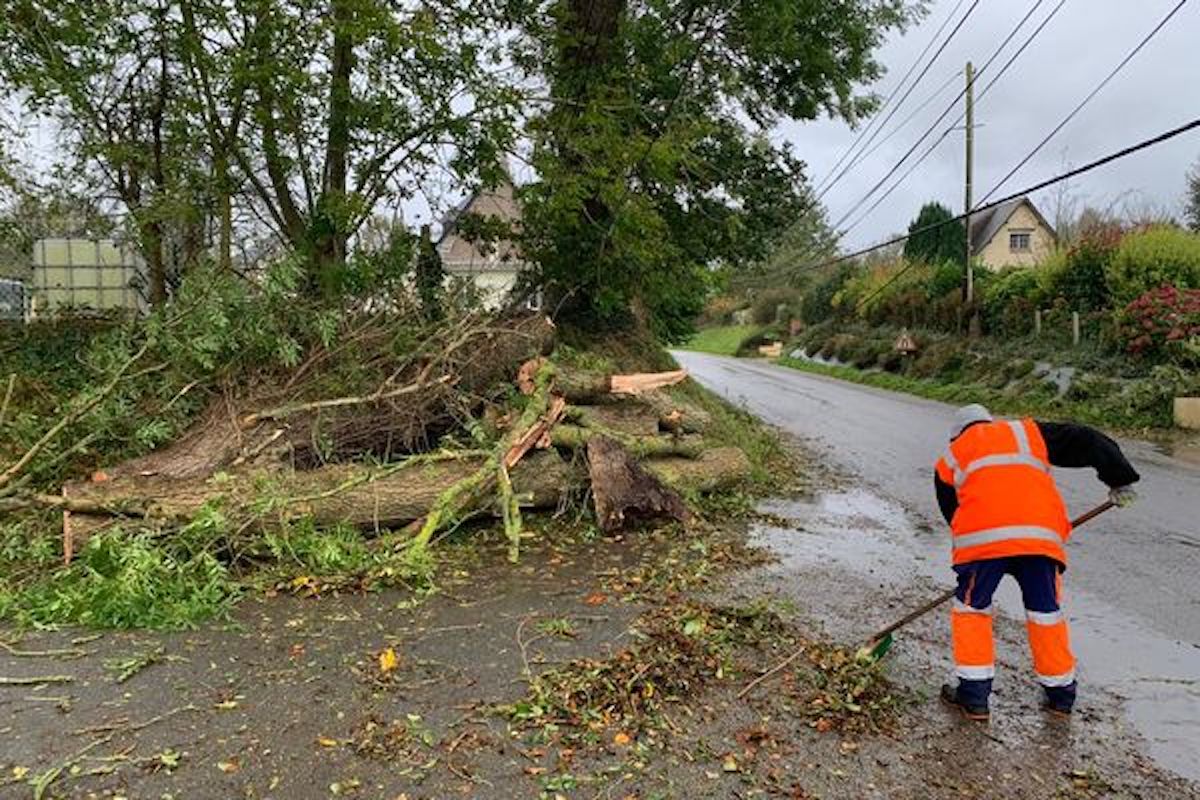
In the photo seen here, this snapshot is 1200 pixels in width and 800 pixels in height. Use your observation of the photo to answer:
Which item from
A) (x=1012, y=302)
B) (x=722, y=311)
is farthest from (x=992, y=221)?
(x=1012, y=302)

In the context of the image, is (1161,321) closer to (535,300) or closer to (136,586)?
(535,300)

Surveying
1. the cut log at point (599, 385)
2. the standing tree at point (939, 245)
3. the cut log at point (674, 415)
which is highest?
the standing tree at point (939, 245)

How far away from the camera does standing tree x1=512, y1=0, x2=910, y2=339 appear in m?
9.08

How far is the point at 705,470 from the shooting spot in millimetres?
8086

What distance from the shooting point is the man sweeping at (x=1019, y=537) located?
385 centimetres

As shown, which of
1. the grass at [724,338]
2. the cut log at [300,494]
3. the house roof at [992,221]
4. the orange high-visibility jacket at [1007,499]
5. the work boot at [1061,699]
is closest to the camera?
the orange high-visibility jacket at [1007,499]

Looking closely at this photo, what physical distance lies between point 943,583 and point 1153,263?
15459 millimetres

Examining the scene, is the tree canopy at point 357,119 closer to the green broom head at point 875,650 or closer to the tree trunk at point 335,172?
the tree trunk at point 335,172

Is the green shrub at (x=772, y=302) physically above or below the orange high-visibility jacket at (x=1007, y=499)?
above

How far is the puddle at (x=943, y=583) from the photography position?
3.98 m

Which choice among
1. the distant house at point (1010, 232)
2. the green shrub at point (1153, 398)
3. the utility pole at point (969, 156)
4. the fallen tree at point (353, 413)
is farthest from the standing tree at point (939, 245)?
the fallen tree at point (353, 413)

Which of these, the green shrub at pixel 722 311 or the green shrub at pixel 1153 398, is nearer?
the green shrub at pixel 1153 398

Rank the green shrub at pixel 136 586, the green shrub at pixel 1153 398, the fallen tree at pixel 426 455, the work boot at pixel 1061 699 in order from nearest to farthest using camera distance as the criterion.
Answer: the work boot at pixel 1061 699 < the green shrub at pixel 136 586 < the fallen tree at pixel 426 455 < the green shrub at pixel 1153 398

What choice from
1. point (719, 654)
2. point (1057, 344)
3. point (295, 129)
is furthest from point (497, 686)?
point (1057, 344)
